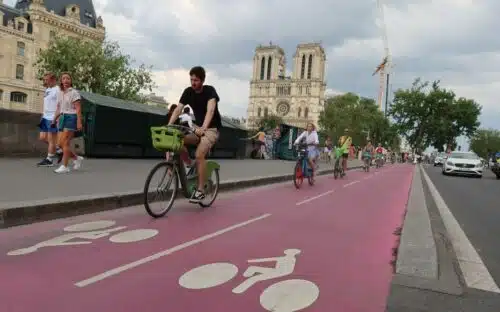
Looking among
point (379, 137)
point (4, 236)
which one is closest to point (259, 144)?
point (4, 236)

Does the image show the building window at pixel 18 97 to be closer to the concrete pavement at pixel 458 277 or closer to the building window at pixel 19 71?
the building window at pixel 19 71

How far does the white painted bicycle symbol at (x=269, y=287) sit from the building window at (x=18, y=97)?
71904mm

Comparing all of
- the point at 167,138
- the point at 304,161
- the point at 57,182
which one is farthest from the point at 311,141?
the point at 167,138

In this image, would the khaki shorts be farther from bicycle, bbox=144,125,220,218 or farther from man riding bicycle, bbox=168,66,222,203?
bicycle, bbox=144,125,220,218

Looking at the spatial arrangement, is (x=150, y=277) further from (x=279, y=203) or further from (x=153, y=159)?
(x=153, y=159)

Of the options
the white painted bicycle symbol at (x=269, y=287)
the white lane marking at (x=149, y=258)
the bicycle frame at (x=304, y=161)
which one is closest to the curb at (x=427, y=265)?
the white painted bicycle symbol at (x=269, y=287)

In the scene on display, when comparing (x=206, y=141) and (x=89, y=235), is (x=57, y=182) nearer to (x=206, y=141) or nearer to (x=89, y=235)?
(x=206, y=141)

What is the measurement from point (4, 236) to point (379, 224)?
490 cm

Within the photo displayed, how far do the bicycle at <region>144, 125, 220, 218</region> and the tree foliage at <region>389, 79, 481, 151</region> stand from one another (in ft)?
270

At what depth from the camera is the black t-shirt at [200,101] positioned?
6.53 m

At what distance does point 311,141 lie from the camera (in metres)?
12.5

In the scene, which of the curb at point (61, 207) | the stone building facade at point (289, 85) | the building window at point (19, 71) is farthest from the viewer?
the stone building facade at point (289, 85)

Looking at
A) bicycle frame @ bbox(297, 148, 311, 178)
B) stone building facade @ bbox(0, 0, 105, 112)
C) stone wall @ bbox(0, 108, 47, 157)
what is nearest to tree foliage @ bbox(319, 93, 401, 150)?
bicycle frame @ bbox(297, 148, 311, 178)

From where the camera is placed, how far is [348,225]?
21.3ft
